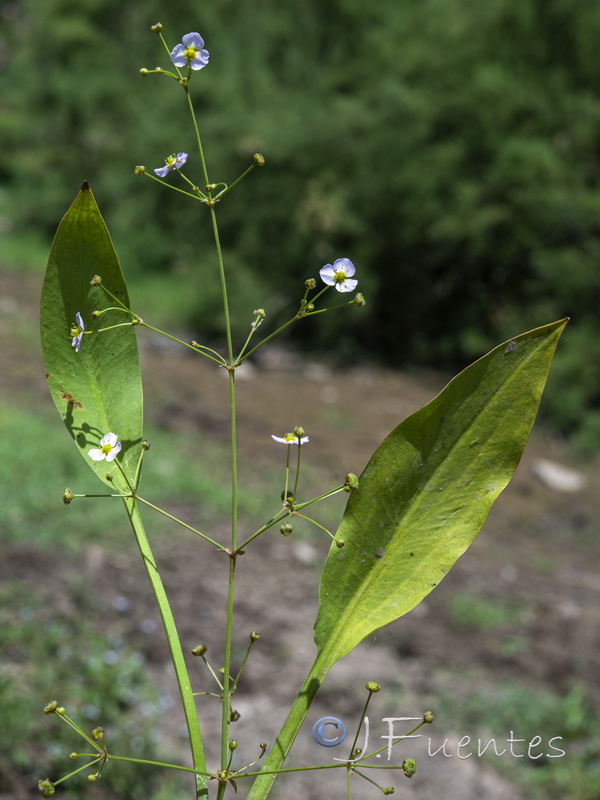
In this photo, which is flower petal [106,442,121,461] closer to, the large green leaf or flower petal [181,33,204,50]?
the large green leaf

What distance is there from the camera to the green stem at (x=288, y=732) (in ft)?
1.89

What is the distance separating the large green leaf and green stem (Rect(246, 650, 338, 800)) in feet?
0.04

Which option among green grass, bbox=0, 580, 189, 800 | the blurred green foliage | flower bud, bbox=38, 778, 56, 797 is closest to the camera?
flower bud, bbox=38, 778, 56, 797

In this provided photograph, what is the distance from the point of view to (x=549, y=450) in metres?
5.64

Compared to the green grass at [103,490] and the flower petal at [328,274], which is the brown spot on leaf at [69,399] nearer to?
the flower petal at [328,274]

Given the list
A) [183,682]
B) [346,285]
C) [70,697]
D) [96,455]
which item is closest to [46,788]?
[183,682]

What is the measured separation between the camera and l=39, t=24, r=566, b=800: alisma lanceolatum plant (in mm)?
576

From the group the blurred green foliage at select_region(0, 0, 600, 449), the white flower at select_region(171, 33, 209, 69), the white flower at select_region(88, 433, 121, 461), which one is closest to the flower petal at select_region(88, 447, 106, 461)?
the white flower at select_region(88, 433, 121, 461)

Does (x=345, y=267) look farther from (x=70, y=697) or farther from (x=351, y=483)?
(x=70, y=697)

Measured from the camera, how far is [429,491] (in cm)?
59

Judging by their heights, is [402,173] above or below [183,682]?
below

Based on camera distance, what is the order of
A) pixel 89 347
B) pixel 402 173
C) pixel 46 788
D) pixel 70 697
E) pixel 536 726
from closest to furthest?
pixel 46 788 → pixel 89 347 → pixel 70 697 → pixel 536 726 → pixel 402 173

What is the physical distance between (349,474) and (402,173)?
5972 millimetres

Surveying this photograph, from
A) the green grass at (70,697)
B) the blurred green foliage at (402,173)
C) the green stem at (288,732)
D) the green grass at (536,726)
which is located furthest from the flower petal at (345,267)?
the blurred green foliage at (402,173)
